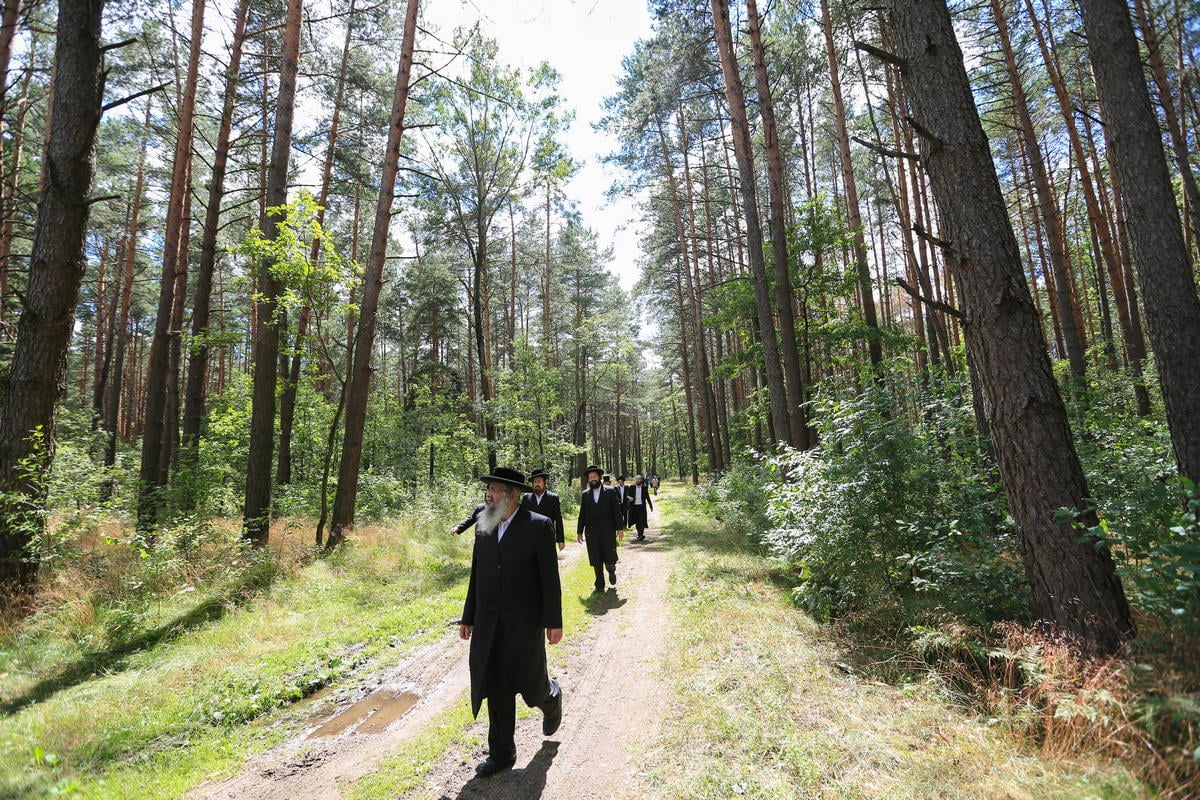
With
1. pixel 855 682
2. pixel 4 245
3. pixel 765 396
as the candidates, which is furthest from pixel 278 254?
pixel 765 396

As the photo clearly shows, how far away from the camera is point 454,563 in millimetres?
10297

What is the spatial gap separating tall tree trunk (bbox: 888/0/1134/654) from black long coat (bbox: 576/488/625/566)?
5.84 m

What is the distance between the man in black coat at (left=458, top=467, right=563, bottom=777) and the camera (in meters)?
3.69

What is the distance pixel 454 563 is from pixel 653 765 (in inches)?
302

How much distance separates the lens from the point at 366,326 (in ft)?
34.4

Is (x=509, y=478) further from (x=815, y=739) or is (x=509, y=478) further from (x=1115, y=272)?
(x=1115, y=272)

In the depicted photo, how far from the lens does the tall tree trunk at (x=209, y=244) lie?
413 inches

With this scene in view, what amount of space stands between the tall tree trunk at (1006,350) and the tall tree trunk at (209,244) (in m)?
11.8

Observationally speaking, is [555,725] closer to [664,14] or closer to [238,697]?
[238,697]

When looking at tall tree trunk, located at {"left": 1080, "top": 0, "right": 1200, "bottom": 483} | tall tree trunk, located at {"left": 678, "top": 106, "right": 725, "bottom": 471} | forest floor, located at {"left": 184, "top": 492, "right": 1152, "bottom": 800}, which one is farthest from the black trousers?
tall tree trunk, located at {"left": 678, "top": 106, "right": 725, "bottom": 471}

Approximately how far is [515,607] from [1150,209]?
6837 mm

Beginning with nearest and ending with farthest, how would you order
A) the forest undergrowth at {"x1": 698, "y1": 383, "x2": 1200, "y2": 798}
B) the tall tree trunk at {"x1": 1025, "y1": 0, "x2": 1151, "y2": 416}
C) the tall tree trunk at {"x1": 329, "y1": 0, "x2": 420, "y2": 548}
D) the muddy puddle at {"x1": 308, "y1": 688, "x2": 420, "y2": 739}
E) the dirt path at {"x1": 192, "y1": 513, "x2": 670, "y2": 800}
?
the forest undergrowth at {"x1": 698, "y1": 383, "x2": 1200, "y2": 798} → the dirt path at {"x1": 192, "y1": 513, "x2": 670, "y2": 800} → the muddy puddle at {"x1": 308, "y1": 688, "x2": 420, "y2": 739} → the tall tree trunk at {"x1": 329, "y1": 0, "x2": 420, "y2": 548} → the tall tree trunk at {"x1": 1025, "y1": 0, "x2": 1151, "y2": 416}

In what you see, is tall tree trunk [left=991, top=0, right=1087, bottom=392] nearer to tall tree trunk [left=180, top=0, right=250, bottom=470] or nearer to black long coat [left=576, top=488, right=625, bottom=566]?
black long coat [left=576, top=488, right=625, bottom=566]

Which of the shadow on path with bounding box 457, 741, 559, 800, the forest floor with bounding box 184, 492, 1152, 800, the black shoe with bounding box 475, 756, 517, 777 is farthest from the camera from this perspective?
the black shoe with bounding box 475, 756, 517, 777
